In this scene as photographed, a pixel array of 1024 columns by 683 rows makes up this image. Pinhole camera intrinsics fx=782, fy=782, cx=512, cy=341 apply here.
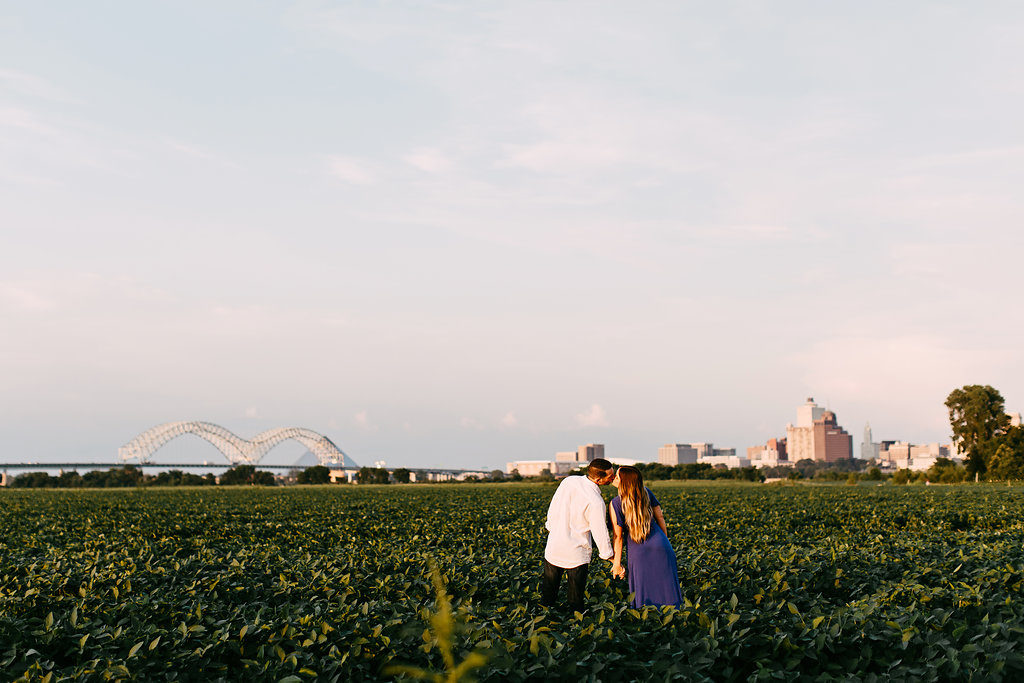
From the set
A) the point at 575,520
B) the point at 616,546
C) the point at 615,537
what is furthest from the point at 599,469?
the point at 616,546

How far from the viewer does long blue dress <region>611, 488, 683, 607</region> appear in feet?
30.3

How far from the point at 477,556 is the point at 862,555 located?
688cm

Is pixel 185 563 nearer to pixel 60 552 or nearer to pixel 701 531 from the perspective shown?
pixel 60 552

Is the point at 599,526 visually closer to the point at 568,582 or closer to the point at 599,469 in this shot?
the point at 599,469

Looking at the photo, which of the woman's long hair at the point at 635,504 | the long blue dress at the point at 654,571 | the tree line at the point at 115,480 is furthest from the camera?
the tree line at the point at 115,480

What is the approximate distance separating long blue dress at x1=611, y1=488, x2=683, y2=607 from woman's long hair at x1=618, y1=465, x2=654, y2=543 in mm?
83

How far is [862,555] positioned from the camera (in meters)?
14.0

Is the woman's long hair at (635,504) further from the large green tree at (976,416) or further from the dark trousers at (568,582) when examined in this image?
the large green tree at (976,416)

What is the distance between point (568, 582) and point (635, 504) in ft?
4.78

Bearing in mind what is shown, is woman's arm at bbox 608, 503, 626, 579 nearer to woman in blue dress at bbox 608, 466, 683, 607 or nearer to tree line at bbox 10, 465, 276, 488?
woman in blue dress at bbox 608, 466, 683, 607

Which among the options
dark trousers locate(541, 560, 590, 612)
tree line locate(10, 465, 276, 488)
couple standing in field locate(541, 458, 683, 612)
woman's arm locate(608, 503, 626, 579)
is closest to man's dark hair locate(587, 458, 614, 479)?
couple standing in field locate(541, 458, 683, 612)

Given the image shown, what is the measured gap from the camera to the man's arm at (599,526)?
9539mm

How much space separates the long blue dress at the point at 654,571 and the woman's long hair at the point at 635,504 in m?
0.08

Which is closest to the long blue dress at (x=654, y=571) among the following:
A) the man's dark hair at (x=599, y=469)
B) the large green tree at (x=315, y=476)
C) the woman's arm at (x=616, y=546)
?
the woman's arm at (x=616, y=546)
